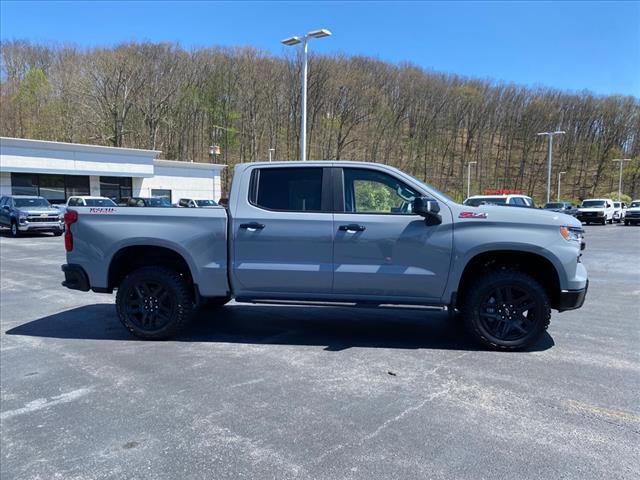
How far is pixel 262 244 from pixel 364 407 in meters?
2.17

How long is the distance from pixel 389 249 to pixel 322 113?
192 ft

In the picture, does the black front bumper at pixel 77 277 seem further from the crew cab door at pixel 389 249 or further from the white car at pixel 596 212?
the white car at pixel 596 212

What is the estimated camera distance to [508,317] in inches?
192

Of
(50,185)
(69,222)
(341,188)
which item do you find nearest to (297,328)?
→ (341,188)

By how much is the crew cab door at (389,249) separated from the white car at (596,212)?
34324 millimetres

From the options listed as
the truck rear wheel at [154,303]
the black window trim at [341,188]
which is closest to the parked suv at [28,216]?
the truck rear wheel at [154,303]

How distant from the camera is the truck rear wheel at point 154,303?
523 centimetres

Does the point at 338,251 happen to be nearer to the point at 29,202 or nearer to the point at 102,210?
the point at 102,210

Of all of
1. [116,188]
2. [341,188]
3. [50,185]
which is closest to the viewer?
[341,188]

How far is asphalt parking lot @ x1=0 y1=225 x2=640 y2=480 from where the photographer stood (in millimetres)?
2828

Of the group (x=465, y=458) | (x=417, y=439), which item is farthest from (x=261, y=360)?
(x=465, y=458)

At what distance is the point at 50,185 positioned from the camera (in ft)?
96.3

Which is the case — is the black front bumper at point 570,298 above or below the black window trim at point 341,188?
below

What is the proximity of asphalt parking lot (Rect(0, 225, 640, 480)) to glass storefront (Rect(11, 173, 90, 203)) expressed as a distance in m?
26.1
